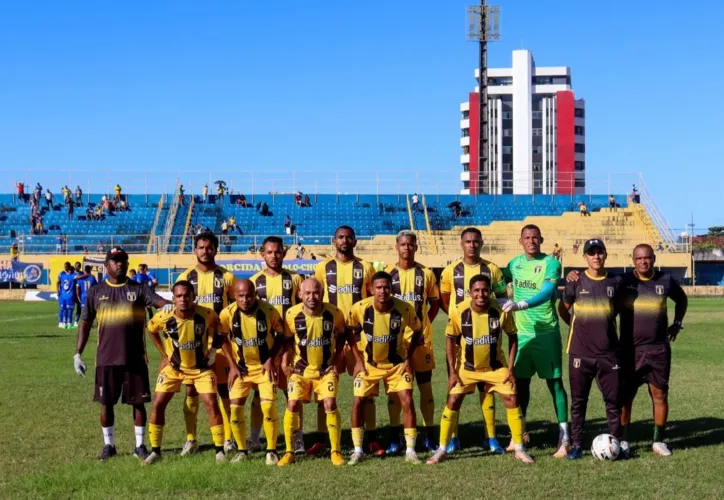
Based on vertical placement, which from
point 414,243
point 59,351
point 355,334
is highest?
→ point 414,243

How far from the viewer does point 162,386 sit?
956cm

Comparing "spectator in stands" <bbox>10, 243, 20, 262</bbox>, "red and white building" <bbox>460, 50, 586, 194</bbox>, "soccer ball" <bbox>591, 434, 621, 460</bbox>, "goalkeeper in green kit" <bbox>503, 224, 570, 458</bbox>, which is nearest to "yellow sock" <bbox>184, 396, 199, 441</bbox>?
"goalkeeper in green kit" <bbox>503, 224, 570, 458</bbox>

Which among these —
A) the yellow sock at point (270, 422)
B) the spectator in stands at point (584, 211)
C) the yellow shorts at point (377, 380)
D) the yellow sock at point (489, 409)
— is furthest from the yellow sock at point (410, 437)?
the spectator in stands at point (584, 211)

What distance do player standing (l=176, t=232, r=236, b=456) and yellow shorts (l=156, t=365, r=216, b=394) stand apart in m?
0.28

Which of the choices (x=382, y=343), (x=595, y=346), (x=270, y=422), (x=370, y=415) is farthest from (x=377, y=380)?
(x=595, y=346)

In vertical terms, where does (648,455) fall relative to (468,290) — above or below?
below

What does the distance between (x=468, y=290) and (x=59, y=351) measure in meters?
12.8

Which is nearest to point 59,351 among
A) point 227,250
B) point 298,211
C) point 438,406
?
point 438,406

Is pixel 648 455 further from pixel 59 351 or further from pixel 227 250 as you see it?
pixel 227 250

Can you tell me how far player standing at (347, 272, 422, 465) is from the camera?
31.2 feet

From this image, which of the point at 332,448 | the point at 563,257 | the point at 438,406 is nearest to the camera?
the point at 332,448

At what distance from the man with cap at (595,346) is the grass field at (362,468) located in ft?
1.42

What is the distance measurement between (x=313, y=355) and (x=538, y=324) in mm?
2371

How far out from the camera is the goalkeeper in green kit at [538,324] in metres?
10.1
